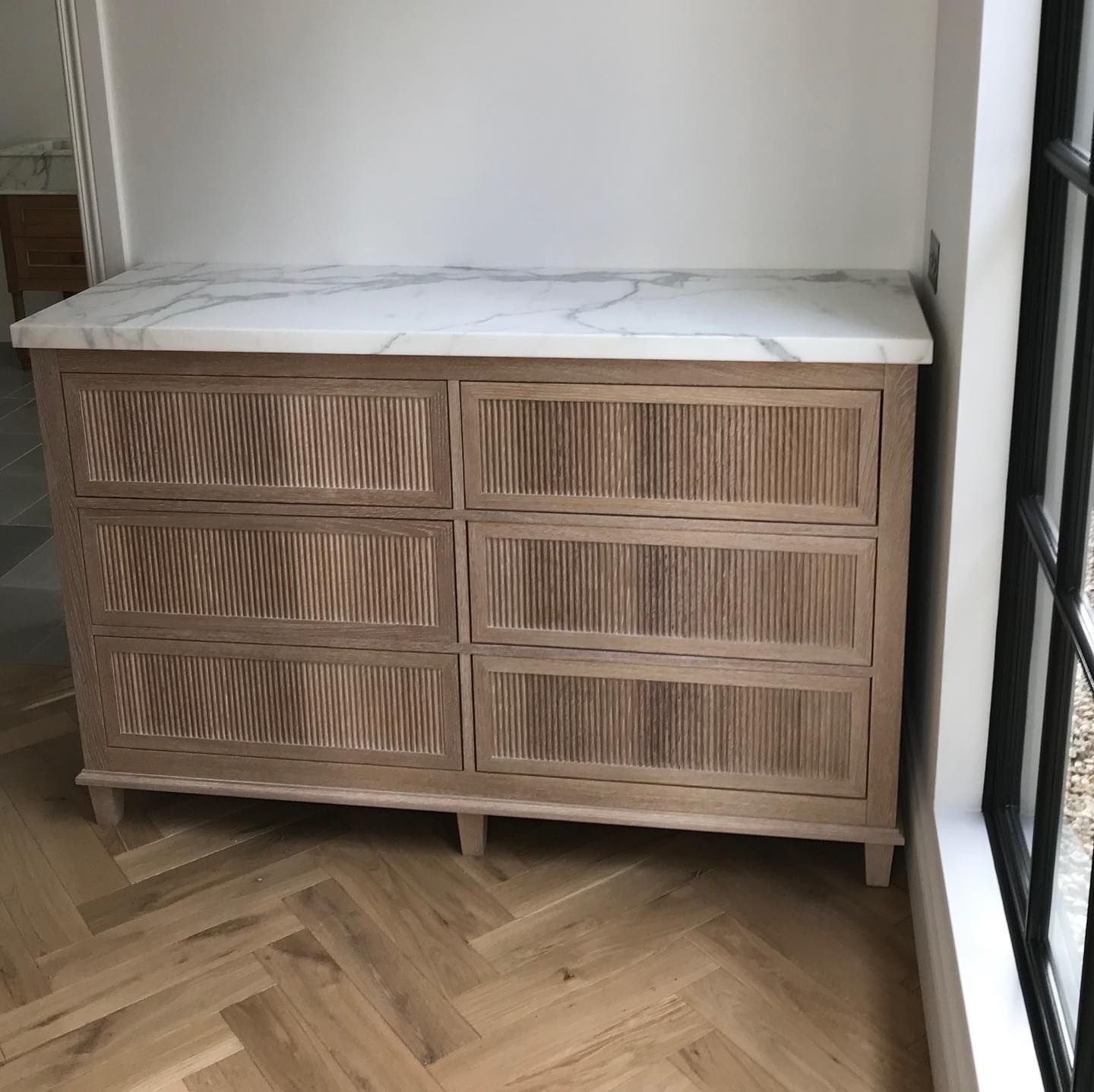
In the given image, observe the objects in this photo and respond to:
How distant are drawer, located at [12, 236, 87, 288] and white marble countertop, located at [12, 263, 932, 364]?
9.76 ft

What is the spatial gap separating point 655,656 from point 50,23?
13.7 ft

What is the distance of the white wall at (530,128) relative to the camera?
220 cm

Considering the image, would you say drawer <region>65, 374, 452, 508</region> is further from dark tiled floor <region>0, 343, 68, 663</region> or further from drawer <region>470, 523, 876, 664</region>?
dark tiled floor <region>0, 343, 68, 663</region>

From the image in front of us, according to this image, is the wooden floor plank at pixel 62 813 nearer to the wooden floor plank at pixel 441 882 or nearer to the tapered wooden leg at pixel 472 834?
the wooden floor plank at pixel 441 882

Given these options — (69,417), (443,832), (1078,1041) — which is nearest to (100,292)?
(69,417)

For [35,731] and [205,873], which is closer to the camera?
[205,873]

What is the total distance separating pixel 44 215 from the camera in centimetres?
506

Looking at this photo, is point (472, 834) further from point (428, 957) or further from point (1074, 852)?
point (1074, 852)

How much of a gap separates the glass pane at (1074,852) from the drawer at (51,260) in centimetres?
445

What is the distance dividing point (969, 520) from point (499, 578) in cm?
70

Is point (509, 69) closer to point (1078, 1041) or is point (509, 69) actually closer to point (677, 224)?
point (677, 224)

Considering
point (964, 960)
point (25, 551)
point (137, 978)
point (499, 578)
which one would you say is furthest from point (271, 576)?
point (25, 551)

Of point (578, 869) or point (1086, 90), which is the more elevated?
point (1086, 90)

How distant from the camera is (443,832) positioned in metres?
2.31
